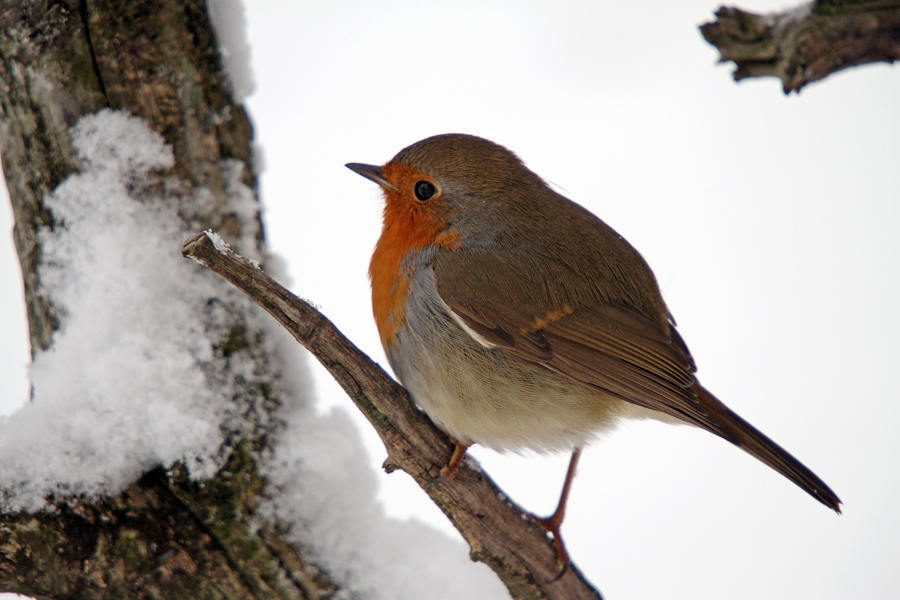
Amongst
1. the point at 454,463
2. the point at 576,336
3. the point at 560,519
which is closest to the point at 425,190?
the point at 576,336

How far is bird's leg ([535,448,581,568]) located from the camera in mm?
2240

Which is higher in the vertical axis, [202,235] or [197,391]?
[197,391]

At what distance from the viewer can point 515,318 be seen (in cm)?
219

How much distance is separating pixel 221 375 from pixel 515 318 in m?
1.01

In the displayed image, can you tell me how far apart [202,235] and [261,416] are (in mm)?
937

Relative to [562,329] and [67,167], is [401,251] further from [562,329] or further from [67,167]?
[67,167]

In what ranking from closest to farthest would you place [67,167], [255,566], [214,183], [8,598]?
1. [255,566]
2. [67,167]
3. [214,183]
4. [8,598]

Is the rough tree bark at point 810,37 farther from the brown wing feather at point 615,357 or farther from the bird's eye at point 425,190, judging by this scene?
the bird's eye at point 425,190

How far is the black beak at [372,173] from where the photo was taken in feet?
8.11

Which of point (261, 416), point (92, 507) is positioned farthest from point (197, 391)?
point (92, 507)

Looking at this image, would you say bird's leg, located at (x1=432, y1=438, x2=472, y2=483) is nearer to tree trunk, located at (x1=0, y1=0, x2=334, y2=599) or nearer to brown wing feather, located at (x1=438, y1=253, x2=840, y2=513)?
brown wing feather, located at (x1=438, y1=253, x2=840, y2=513)

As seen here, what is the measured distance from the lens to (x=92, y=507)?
1.89 m

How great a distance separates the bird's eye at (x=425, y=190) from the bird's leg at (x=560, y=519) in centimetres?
109

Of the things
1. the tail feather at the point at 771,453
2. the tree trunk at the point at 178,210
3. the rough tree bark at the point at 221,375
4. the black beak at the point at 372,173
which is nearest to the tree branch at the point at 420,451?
the rough tree bark at the point at 221,375
